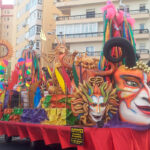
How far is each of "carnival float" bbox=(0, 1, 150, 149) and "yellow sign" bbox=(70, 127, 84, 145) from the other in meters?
0.22

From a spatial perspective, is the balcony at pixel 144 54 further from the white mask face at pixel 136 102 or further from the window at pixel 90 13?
the white mask face at pixel 136 102

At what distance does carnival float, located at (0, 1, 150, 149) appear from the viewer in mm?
6273

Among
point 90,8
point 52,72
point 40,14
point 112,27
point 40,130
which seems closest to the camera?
point 112,27

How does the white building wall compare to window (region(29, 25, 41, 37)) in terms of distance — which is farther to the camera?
window (region(29, 25, 41, 37))

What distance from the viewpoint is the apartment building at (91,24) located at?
24.5 metres

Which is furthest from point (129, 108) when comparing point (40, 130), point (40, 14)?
point (40, 14)

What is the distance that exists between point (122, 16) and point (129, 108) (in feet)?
8.74

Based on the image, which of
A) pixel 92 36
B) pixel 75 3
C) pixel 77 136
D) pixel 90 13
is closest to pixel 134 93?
pixel 77 136

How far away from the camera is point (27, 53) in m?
11.8

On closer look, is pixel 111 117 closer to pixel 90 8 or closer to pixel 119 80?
pixel 119 80

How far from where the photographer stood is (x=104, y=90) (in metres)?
6.48

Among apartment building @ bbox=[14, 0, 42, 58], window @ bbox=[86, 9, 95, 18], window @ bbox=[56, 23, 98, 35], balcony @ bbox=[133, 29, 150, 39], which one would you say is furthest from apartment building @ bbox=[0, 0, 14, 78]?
A: balcony @ bbox=[133, 29, 150, 39]

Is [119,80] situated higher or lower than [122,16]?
lower

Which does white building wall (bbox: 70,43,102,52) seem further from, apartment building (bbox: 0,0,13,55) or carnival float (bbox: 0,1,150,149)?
apartment building (bbox: 0,0,13,55)
